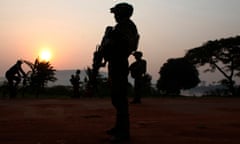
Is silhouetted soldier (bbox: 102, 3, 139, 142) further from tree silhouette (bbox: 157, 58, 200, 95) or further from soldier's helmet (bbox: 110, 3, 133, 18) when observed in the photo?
tree silhouette (bbox: 157, 58, 200, 95)

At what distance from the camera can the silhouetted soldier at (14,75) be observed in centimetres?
2030

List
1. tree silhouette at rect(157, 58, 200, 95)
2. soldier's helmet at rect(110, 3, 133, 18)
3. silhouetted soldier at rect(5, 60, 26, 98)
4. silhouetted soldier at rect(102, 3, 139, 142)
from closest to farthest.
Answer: silhouetted soldier at rect(102, 3, 139, 142)
soldier's helmet at rect(110, 3, 133, 18)
silhouetted soldier at rect(5, 60, 26, 98)
tree silhouette at rect(157, 58, 200, 95)

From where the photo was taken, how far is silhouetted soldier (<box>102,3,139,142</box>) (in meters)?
5.71

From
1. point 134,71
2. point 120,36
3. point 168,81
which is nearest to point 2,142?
point 120,36

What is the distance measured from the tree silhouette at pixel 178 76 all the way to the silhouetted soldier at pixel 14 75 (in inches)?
1138

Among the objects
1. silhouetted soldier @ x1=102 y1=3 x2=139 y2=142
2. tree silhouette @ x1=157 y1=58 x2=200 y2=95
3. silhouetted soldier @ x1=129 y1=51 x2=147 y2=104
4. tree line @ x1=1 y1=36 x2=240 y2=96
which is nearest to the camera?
silhouetted soldier @ x1=102 y1=3 x2=139 y2=142

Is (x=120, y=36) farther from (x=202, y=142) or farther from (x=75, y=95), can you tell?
(x=75, y=95)

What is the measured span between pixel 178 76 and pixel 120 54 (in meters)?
43.7

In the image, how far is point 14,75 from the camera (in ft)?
67.8

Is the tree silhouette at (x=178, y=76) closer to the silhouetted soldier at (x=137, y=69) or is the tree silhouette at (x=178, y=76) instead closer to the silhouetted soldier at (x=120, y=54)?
the silhouetted soldier at (x=137, y=69)

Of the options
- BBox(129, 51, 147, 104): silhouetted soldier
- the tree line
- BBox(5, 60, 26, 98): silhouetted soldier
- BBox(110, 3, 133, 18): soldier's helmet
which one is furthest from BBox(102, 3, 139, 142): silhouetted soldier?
the tree line

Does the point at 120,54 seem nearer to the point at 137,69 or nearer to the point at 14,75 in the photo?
the point at 137,69

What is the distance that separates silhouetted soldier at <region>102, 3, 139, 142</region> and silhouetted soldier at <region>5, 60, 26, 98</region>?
49.3 ft

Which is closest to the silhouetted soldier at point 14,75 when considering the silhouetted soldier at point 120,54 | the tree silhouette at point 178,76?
the silhouetted soldier at point 120,54
